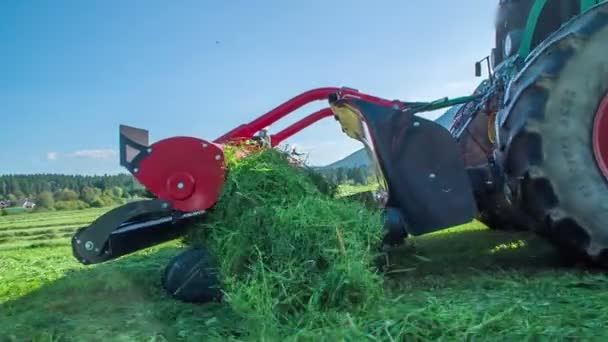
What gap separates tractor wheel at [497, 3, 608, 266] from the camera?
3025 millimetres

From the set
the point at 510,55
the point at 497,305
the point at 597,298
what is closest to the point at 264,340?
the point at 497,305

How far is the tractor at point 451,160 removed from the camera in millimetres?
3037

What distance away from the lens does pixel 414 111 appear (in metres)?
3.63

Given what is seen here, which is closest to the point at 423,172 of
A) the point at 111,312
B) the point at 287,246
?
the point at 287,246

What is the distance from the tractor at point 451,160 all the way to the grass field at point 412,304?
0.31 m

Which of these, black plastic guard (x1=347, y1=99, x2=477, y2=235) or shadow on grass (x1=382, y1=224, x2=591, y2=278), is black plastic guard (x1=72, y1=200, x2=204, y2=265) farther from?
shadow on grass (x1=382, y1=224, x2=591, y2=278)

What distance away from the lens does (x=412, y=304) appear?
2.68 meters

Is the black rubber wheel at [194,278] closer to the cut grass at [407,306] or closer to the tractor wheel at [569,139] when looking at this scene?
the cut grass at [407,306]

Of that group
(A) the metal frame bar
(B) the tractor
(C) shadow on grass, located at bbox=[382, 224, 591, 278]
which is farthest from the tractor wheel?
(A) the metal frame bar

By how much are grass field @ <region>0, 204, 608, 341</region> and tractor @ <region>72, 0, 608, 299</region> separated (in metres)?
0.31

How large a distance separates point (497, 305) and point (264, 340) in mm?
1040

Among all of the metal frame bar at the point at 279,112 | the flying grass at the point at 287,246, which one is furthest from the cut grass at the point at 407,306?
A: the metal frame bar at the point at 279,112

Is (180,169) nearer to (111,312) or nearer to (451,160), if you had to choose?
(111,312)

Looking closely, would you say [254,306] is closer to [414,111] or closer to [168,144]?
[168,144]
